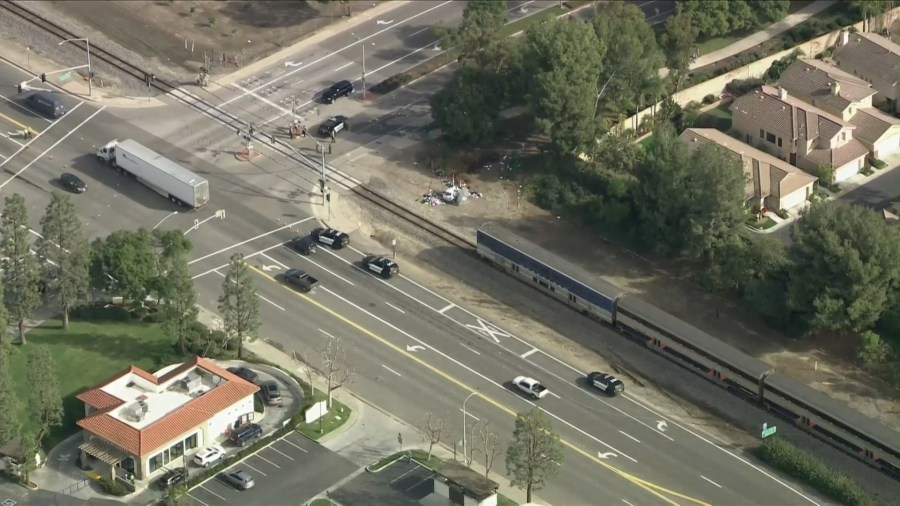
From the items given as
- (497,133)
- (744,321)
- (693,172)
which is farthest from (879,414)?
(497,133)

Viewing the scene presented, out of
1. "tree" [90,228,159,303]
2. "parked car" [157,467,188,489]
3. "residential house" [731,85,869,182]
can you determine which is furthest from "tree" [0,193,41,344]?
"residential house" [731,85,869,182]

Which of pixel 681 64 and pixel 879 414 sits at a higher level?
pixel 681 64

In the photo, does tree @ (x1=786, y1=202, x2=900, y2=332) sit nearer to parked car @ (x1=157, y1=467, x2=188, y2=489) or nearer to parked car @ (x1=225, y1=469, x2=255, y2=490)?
parked car @ (x1=225, y1=469, x2=255, y2=490)

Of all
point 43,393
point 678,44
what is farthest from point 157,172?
point 678,44

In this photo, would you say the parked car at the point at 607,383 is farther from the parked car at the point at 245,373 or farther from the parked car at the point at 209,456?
the parked car at the point at 209,456

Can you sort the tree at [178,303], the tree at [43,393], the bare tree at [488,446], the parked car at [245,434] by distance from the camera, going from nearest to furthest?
the tree at [43,393], the bare tree at [488,446], the parked car at [245,434], the tree at [178,303]

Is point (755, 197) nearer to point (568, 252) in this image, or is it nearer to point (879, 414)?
point (568, 252)

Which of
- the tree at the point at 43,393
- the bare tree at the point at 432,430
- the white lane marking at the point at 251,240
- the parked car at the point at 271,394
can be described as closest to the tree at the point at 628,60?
the white lane marking at the point at 251,240

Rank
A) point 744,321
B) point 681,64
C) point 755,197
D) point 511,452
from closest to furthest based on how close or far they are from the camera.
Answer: point 511,452 < point 744,321 < point 755,197 < point 681,64
